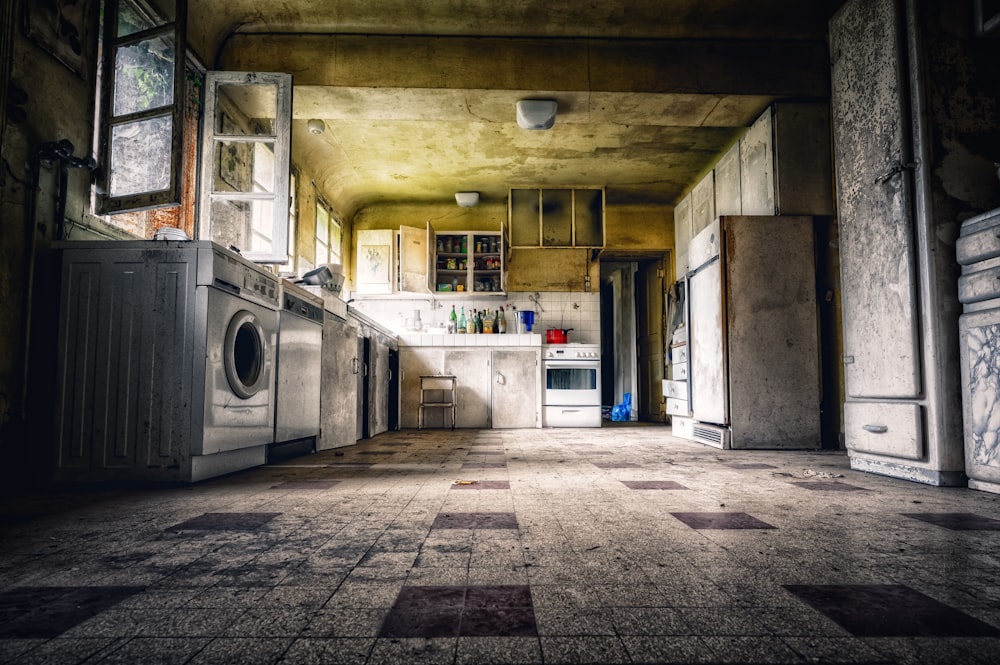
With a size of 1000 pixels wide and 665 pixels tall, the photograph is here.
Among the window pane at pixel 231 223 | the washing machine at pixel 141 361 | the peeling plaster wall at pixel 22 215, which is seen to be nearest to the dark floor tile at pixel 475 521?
the washing machine at pixel 141 361

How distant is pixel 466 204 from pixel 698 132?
3.22 metres

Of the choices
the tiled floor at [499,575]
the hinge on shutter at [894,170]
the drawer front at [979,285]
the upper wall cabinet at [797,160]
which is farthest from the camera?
the upper wall cabinet at [797,160]

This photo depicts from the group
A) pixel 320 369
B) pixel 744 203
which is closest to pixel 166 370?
pixel 320 369

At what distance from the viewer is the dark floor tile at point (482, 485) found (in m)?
2.23

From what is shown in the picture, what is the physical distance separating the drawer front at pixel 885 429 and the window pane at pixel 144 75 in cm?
414

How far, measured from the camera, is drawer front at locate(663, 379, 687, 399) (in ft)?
16.3

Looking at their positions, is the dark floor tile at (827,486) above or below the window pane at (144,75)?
below

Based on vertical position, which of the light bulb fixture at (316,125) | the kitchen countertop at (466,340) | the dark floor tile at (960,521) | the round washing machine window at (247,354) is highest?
the light bulb fixture at (316,125)

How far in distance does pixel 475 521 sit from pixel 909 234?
2481mm

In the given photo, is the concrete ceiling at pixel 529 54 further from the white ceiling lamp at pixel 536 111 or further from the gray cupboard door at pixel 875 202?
the gray cupboard door at pixel 875 202

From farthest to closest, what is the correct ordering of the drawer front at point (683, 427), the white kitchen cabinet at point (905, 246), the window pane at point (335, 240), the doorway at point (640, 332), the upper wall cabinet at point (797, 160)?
the doorway at point (640, 332) → the window pane at point (335, 240) → the drawer front at point (683, 427) → the upper wall cabinet at point (797, 160) → the white kitchen cabinet at point (905, 246)

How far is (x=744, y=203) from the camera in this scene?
5039mm

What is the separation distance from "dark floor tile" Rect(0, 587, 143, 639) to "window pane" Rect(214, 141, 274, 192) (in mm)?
3546

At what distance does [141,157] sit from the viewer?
3051 mm
